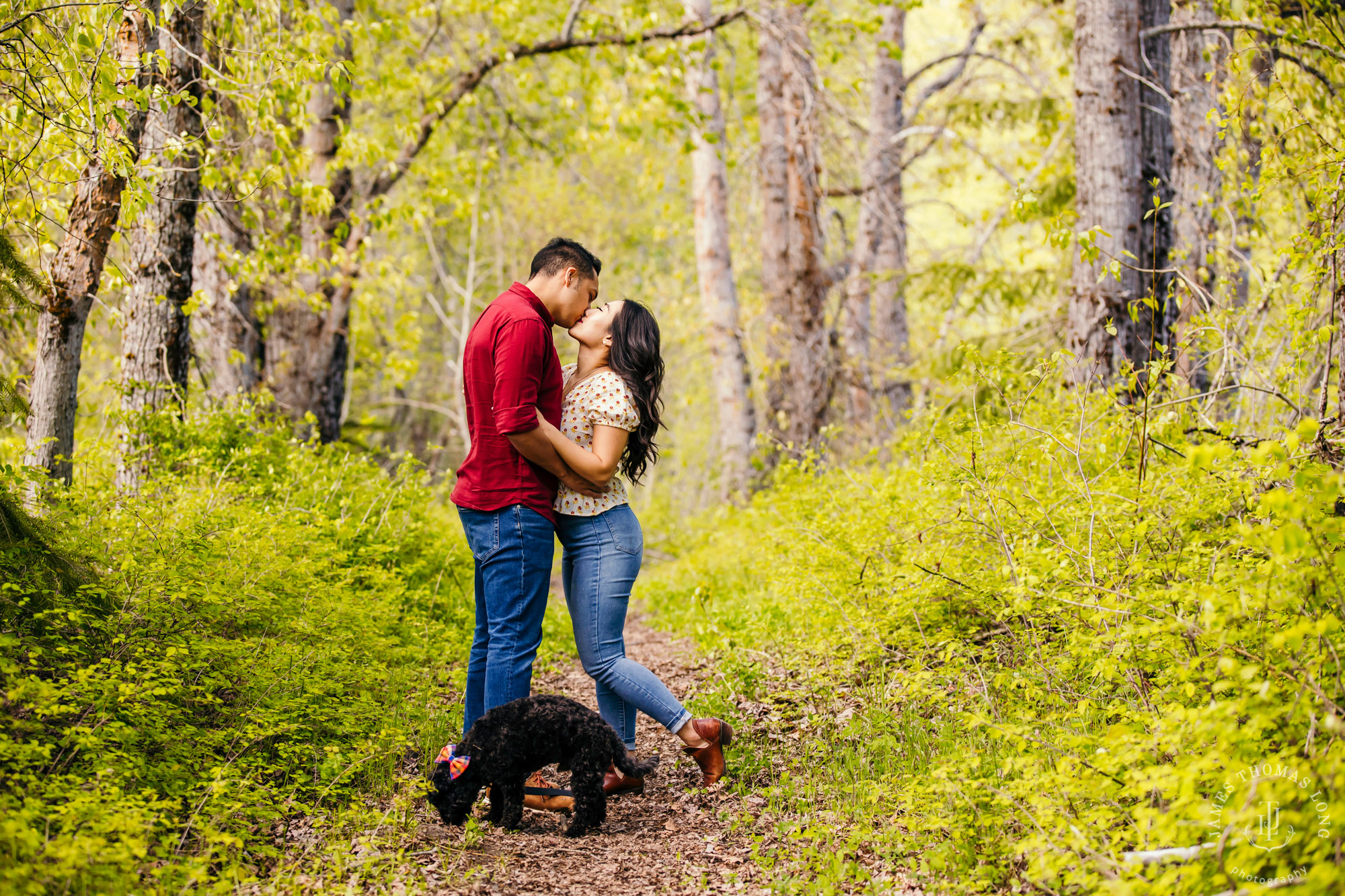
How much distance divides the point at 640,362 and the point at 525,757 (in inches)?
66.7

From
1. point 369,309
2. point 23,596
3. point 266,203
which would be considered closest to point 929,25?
point 369,309

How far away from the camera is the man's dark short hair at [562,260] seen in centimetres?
367

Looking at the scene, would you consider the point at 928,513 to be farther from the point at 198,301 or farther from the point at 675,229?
the point at 675,229

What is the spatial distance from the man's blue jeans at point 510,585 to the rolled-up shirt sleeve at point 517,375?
375 millimetres

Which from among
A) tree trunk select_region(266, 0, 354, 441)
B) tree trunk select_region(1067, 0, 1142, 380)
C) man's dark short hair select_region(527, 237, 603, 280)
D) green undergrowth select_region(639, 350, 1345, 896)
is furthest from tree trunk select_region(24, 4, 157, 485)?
tree trunk select_region(1067, 0, 1142, 380)

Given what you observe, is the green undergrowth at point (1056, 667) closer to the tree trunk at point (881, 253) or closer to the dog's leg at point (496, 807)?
the dog's leg at point (496, 807)

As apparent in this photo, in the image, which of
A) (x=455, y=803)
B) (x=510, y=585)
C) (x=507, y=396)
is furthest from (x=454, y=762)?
(x=507, y=396)

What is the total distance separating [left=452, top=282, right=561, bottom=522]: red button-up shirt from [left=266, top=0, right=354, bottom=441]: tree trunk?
641cm

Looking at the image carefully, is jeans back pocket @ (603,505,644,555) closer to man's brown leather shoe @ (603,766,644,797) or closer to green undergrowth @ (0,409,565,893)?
man's brown leather shoe @ (603,766,644,797)

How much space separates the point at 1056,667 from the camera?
3.45 m

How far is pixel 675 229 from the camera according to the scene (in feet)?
41.0

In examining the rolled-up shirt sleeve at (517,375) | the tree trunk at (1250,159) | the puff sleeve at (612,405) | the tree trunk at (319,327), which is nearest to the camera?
the rolled-up shirt sleeve at (517,375)

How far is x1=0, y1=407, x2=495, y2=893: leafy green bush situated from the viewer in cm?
263

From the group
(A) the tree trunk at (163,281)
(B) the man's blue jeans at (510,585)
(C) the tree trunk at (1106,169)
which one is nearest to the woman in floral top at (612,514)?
(B) the man's blue jeans at (510,585)
